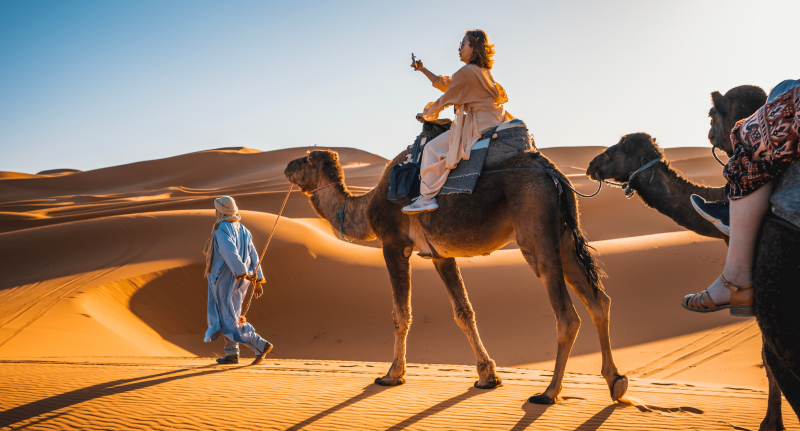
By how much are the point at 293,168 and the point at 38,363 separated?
13.9ft

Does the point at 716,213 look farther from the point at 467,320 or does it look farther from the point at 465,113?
the point at 467,320

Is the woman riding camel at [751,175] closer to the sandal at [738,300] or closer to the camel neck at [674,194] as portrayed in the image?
the sandal at [738,300]

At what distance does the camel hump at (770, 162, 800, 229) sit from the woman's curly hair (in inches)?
151

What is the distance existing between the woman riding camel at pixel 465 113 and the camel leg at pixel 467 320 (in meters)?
0.99

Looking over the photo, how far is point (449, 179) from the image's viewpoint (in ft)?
Answer: 17.5

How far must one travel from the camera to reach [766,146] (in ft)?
6.97

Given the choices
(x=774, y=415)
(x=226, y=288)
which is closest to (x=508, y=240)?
(x=774, y=415)

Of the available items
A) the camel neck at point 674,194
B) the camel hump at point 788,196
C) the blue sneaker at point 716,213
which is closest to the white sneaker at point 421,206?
the camel neck at point 674,194

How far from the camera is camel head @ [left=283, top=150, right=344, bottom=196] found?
23.5 feet

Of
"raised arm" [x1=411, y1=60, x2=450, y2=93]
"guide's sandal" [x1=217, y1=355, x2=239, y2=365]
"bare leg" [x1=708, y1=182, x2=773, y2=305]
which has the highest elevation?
"raised arm" [x1=411, y1=60, x2=450, y2=93]

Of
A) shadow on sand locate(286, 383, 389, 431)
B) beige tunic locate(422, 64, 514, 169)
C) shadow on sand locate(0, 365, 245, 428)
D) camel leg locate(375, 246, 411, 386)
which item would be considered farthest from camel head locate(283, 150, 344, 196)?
shadow on sand locate(286, 383, 389, 431)

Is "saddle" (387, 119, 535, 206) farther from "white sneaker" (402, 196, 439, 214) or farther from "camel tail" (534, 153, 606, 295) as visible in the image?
"camel tail" (534, 153, 606, 295)

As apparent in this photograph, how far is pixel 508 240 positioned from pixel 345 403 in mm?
2265

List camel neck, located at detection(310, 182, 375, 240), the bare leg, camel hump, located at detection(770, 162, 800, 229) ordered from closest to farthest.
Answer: camel hump, located at detection(770, 162, 800, 229)
the bare leg
camel neck, located at detection(310, 182, 375, 240)
